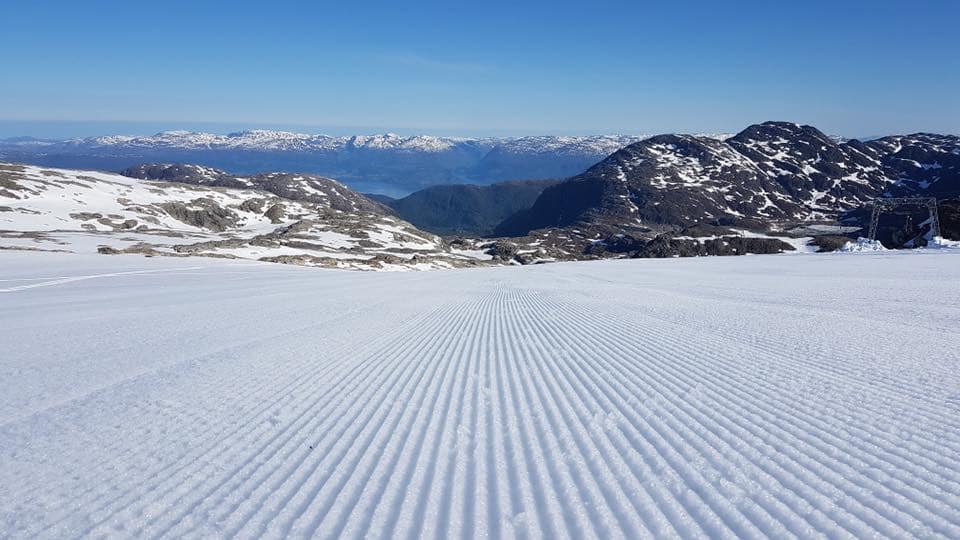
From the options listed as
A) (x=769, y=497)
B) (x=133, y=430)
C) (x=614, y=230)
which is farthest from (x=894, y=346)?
(x=614, y=230)

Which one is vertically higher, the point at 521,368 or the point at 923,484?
the point at 923,484

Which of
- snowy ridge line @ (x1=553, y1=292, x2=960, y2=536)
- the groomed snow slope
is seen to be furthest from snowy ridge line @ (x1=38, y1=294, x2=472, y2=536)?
snowy ridge line @ (x1=553, y1=292, x2=960, y2=536)

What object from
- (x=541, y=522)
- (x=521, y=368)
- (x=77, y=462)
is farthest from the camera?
(x=521, y=368)

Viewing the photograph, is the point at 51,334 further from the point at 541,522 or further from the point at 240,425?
the point at 541,522

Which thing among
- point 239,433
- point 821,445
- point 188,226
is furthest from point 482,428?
point 188,226

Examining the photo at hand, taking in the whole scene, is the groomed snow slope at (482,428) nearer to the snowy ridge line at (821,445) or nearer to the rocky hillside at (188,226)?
the snowy ridge line at (821,445)
